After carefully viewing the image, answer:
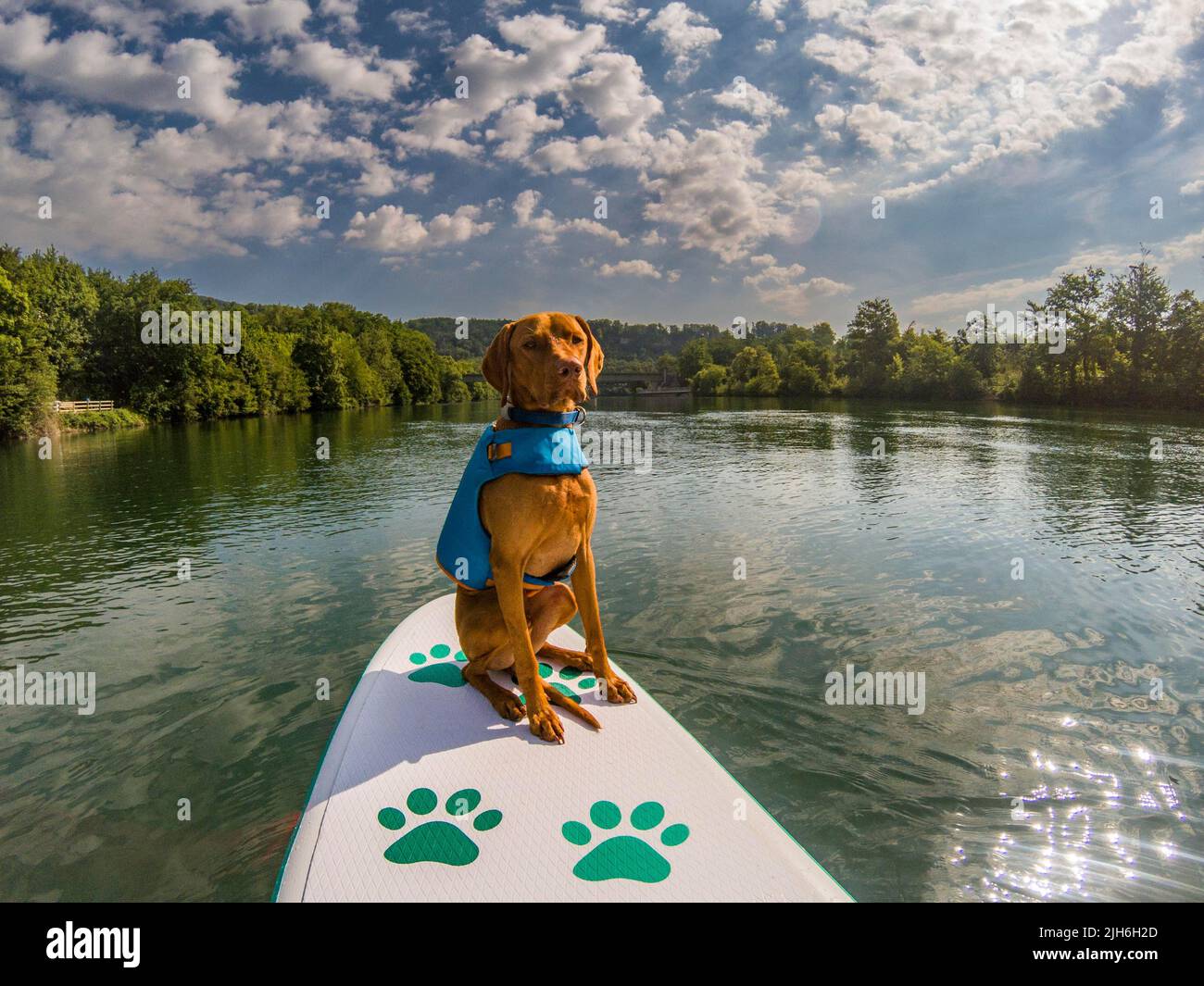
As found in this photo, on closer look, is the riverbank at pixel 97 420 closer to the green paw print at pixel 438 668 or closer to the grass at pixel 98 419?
the grass at pixel 98 419

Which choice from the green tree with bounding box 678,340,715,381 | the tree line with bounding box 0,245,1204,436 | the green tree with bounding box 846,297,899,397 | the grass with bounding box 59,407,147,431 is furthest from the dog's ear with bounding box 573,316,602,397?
the green tree with bounding box 678,340,715,381

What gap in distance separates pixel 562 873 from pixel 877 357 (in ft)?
369

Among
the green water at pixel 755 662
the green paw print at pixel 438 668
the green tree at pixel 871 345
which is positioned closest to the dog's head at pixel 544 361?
the green paw print at pixel 438 668

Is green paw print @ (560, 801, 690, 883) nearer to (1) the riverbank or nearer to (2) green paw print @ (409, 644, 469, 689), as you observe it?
(2) green paw print @ (409, 644, 469, 689)

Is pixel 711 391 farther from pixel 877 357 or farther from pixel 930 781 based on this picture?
pixel 930 781

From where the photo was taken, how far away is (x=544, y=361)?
3.44 m

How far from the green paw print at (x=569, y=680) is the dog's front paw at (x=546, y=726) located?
0.39 meters

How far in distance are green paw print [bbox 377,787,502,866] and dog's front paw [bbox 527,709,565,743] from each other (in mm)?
538

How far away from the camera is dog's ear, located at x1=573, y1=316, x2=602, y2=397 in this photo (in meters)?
3.60

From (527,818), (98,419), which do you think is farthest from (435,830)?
(98,419)

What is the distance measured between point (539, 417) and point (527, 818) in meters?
2.07

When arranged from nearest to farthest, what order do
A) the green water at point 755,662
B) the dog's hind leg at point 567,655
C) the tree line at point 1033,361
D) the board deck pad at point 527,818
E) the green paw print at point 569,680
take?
the board deck pad at point 527,818 → the green water at point 755,662 → the green paw print at point 569,680 → the dog's hind leg at point 567,655 → the tree line at point 1033,361

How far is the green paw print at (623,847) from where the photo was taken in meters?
2.62
